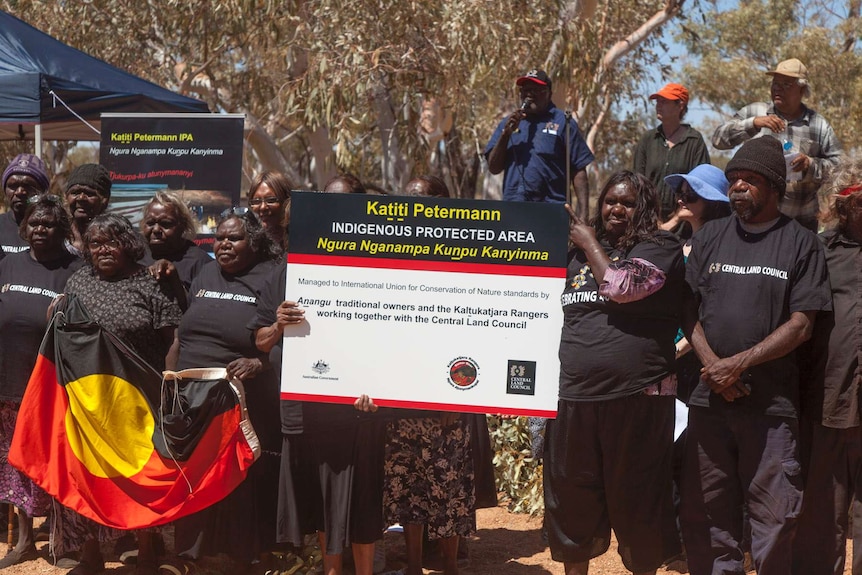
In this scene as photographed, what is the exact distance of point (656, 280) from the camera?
4473mm

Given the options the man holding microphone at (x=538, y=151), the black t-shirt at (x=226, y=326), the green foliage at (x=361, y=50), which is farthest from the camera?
the green foliage at (x=361, y=50)

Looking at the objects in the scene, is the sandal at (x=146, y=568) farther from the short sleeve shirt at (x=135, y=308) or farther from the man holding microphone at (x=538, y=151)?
the man holding microphone at (x=538, y=151)

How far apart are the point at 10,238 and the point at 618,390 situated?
12.9ft

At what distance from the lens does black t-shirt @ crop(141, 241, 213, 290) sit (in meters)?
→ 5.82

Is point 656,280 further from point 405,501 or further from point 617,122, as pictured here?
point 617,122

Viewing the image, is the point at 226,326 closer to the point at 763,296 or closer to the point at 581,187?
the point at 763,296

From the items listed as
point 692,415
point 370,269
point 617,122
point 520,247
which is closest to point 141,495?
point 370,269

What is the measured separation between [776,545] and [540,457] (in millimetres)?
2537

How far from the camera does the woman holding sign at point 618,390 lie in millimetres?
4594

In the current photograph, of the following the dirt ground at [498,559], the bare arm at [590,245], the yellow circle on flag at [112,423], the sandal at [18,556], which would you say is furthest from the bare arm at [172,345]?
the bare arm at [590,245]

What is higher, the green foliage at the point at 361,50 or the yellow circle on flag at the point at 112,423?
the green foliage at the point at 361,50

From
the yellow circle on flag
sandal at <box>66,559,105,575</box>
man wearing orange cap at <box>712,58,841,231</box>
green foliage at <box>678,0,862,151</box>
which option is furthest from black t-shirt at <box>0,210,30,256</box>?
green foliage at <box>678,0,862,151</box>

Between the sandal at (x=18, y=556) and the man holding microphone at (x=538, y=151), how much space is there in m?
4.04

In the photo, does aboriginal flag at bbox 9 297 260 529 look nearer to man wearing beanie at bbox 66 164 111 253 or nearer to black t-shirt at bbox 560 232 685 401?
man wearing beanie at bbox 66 164 111 253
